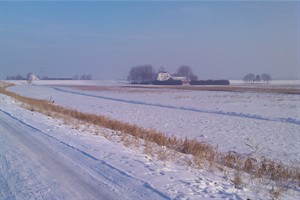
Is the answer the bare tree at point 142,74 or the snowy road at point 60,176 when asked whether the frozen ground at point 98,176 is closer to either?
the snowy road at point 60,176

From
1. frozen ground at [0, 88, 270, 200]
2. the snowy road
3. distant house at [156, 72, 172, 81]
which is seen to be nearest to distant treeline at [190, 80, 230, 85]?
distant house at [156, 72, 172, 81]

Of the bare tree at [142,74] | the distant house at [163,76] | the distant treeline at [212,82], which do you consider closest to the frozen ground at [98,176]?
the distant treeline at [212,82]

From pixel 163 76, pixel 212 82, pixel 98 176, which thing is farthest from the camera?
pixel 163 76

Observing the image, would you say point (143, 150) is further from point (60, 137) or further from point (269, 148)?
point (269, 148)

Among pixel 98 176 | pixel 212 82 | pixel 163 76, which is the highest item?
pixel 163 76

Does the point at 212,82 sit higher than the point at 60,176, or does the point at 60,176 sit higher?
the point at 60,176

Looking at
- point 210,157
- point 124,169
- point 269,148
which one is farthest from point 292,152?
point 124,169

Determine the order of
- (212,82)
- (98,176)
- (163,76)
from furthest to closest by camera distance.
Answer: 1. (163,76)
2. (212,82)
3. (98,176)

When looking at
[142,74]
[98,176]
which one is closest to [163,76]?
[142,74]

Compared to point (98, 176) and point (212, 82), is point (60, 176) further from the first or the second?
point (212, 82)

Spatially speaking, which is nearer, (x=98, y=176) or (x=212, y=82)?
(x=98, y=176)

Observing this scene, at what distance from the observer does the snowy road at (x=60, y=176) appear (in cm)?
654

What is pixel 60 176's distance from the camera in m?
7.69

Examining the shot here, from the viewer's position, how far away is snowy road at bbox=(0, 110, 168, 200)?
6.54 metres
